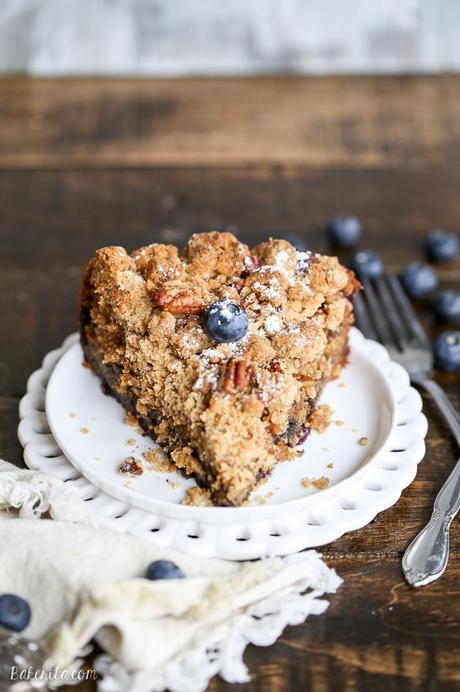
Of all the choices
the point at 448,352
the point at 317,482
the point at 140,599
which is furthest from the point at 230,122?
the point at 140,599

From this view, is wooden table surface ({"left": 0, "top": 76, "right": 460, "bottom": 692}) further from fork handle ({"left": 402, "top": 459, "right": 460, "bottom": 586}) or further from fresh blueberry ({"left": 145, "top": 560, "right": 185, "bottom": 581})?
fresh blueberry ({"left": 145, "top": 560, "right": 185, "bottom": 581})

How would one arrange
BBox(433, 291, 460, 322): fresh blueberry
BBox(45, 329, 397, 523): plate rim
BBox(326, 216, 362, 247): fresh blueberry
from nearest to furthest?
1. BBox(45, 329, 397, 523): plate rim
2. BBox(433, 291, 460, 322): fresh blueberry
3. BBox(326, 216, 362, 247): fresh blueberry

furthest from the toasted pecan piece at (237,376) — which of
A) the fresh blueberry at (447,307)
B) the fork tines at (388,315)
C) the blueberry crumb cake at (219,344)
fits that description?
the fresh blueberry at (447,307)

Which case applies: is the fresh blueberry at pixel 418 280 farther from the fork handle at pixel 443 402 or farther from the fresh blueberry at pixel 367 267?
the fork handle at pixel 443 402

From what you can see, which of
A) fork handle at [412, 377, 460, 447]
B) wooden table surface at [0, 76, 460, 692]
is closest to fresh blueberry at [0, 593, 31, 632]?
wooden table surface at [0, 76, 460, 692]

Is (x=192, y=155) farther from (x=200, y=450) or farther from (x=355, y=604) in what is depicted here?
(x=355, y=604)

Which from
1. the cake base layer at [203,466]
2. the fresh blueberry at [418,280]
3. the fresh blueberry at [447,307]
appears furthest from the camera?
the fresh blueberry at [418,280]
